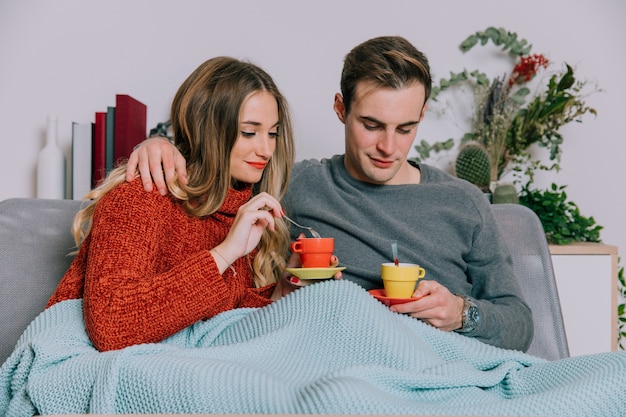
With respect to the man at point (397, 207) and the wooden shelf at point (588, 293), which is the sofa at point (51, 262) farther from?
the wooden shelf at point (588, 293)

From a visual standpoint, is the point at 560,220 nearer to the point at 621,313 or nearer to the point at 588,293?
the point at 588,293

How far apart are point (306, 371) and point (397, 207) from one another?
76cm

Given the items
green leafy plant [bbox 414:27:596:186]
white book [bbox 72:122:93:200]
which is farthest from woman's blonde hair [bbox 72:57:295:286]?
green leafy plant [bbox 414:27:596:186]

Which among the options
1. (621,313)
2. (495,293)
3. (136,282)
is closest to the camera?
(136,282)

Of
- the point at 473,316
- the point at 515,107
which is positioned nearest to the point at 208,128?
the point at 473,316

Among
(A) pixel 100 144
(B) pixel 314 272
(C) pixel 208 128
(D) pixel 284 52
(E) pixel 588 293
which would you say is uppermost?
(D) pixel 284 52

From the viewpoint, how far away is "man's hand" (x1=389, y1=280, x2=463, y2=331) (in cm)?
146

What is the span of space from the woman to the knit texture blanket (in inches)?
4.0

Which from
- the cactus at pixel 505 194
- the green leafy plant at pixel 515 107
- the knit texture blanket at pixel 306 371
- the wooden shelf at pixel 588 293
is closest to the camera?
the knit texture blanket at pixel 306 371

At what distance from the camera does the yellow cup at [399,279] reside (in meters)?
1.44

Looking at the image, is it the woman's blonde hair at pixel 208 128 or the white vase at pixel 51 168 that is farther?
the white vase at pixel 51 168

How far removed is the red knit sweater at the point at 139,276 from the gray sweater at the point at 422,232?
42 centimetres

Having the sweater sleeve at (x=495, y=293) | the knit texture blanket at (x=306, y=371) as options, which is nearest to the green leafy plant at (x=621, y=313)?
the sweater sleeve at (x=495, y=293)

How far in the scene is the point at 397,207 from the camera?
1.80m
